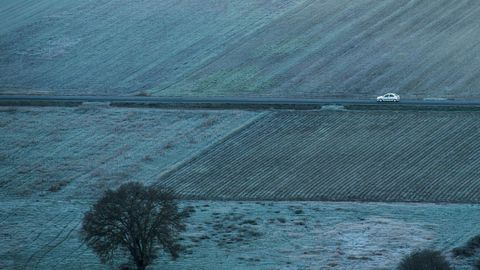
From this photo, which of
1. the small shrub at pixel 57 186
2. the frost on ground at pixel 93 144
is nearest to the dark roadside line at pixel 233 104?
the frost on ground at pixel 93 144

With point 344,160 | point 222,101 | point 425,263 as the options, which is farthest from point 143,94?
point 425,263

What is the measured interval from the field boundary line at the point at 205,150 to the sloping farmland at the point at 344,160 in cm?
23

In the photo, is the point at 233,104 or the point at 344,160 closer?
the point at 344,160

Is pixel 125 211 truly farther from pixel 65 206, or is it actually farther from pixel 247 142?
pixel 247 142

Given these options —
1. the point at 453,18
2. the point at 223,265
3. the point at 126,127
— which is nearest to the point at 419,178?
the point at 223,265

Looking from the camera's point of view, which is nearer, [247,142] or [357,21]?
[247,142]

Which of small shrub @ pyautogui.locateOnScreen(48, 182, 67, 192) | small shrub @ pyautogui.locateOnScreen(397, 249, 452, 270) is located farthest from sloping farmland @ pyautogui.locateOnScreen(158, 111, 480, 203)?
small shrub @ pyautogui.locateOnScreen(397, 249, 452, 270)

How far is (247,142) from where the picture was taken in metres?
61.8

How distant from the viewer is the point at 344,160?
5738 cm

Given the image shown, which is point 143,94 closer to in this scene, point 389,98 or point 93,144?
point 93,144

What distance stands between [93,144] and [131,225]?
857 inches

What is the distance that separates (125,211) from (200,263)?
11.9ft

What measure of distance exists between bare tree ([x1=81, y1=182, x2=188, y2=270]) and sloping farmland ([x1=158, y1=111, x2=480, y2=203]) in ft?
33.9

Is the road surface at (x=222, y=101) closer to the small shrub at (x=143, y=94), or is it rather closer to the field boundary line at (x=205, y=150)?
the small shrub at (x=143, y=94)
